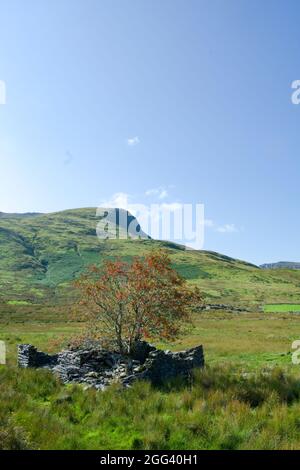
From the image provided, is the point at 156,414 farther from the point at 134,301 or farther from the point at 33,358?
the point at 33,358

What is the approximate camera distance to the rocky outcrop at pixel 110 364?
18.7 metres

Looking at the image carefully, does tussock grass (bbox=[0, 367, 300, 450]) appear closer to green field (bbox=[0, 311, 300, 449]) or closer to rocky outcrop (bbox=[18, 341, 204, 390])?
green field (bbox=[0, 311, 300, 449])

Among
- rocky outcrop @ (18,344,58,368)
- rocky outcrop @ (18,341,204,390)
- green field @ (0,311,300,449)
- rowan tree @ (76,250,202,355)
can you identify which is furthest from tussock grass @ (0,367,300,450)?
rowan tree @ (76,250,202,355)

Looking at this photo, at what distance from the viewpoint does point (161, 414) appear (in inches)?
537

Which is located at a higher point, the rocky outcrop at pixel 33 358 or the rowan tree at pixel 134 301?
the rowan tree at pixel 134 301

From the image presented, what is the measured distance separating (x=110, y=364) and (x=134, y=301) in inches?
151

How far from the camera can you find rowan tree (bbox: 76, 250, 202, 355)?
930 inches

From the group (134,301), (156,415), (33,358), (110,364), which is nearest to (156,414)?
(156,415)

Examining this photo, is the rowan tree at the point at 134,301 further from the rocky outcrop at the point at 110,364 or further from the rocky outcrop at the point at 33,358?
the rocky outcrop at the point at 33,358

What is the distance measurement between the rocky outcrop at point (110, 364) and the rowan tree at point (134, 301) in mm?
1055

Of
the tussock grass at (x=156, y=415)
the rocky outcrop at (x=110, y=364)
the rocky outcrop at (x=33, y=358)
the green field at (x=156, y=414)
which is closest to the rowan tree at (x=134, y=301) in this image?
the rocky outcrop at (x=110, y=364)

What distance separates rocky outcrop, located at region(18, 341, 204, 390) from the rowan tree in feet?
3.46

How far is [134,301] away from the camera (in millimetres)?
23578
